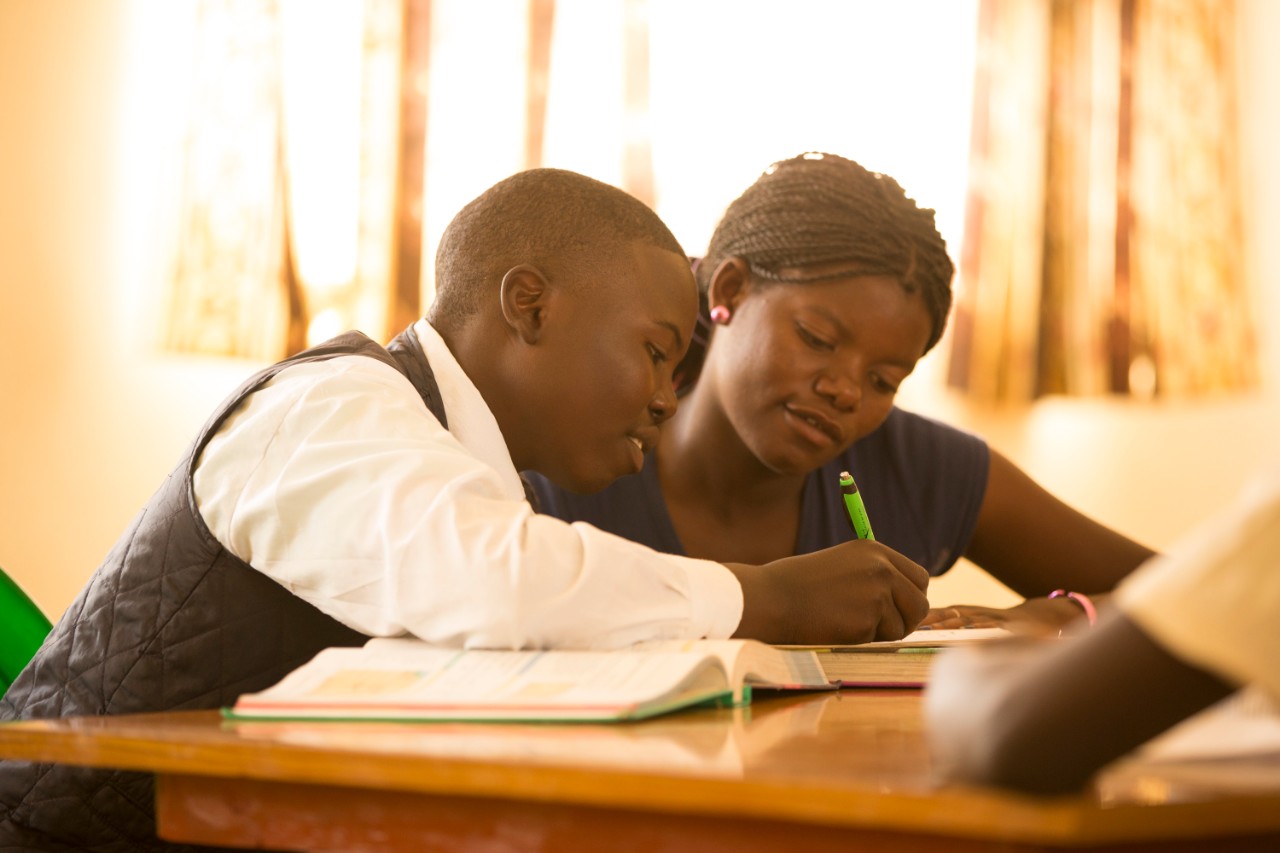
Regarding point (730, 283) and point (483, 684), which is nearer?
point (483, 684)

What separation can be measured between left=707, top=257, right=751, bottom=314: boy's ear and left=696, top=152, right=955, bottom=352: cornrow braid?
0.05 ft

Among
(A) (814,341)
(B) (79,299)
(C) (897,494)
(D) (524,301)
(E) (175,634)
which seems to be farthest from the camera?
(B) (79,299)

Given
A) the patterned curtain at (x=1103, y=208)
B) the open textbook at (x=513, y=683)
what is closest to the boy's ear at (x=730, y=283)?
the open textbook at (x=513, y=683)

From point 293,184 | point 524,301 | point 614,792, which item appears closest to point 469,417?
point 524,301

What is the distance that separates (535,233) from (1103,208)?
2338 millimetres

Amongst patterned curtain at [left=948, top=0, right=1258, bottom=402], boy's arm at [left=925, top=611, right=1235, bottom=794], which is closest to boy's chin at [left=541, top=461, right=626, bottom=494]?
boy's arm at [left=925, top=611, right=1235, bottom=794]

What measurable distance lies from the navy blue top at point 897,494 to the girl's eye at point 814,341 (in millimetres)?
267

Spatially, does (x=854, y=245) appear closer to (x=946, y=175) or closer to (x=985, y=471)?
(x=985, y=471)

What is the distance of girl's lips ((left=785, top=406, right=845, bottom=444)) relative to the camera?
1.75m

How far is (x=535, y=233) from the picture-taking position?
1.44 meters

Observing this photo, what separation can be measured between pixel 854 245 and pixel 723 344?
0.23 meters

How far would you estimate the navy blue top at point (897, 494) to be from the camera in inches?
73.1

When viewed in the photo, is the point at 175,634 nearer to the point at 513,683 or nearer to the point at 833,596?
the point at 513,683

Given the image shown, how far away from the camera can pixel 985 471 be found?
202 centimetres
